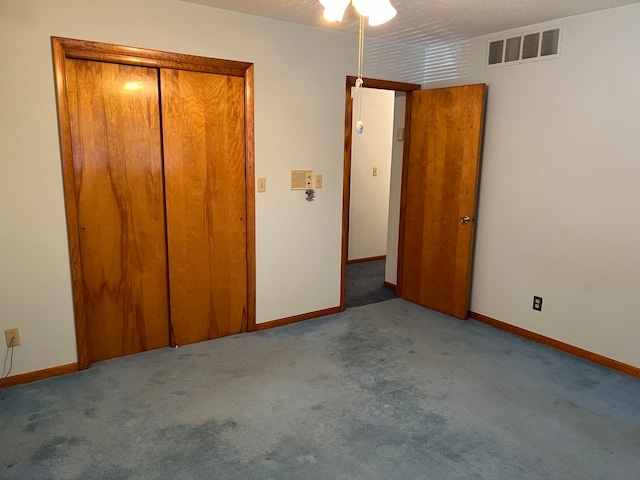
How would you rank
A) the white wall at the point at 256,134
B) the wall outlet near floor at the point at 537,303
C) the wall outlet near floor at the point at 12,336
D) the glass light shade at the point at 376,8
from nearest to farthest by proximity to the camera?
the glass light shade at the point at 376,8 < the white wall at the point at 256,134 < the wall outlet near floor at the point at 12,336 < the wall outlet near floor at the point at 537,303

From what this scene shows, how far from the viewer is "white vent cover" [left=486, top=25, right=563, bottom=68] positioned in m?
3.22

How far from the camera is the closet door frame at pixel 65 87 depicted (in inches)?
103

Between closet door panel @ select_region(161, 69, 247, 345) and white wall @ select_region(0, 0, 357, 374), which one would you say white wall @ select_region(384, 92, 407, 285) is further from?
closet door panel @ select_region(161, 69, 247, 345)

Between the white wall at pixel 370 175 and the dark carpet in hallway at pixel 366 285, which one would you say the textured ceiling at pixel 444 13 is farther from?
the dark carpet in hallway at pixel 366 285

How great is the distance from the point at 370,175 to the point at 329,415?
3.99 meters

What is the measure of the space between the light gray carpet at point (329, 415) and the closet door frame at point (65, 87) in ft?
1.74

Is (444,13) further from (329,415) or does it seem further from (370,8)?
(329,415)

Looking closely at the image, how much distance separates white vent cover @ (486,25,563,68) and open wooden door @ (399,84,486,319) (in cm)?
29

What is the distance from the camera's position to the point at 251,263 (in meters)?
3.49

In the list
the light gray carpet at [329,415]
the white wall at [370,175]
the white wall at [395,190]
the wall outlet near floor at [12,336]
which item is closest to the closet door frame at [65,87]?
the wall outlet near floor at [12,336]

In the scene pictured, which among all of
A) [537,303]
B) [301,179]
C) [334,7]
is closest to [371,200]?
[301,179]

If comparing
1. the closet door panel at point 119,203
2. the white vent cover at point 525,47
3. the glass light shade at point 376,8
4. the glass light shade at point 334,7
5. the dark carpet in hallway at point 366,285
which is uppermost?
the white vent cover at point 525,47

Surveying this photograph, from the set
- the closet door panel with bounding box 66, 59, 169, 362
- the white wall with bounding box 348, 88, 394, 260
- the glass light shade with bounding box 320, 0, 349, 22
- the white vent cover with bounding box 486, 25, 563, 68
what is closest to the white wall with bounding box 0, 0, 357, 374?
the closet door panel with bounding box 66, 59, 169, 362

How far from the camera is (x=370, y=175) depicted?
19.5 ft
